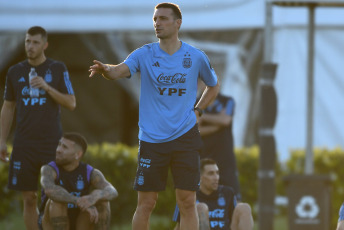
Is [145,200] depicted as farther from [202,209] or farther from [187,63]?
[187,63]

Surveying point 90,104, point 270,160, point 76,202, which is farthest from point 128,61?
point 90,104

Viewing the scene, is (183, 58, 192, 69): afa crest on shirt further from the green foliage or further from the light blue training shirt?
the green foliage

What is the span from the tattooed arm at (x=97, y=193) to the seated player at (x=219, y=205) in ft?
2.82

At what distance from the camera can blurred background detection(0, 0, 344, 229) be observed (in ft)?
53.0

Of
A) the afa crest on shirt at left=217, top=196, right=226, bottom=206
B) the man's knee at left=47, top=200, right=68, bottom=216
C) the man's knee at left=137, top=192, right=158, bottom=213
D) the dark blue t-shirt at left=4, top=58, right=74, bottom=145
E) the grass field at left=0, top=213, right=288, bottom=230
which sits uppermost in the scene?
the dark blue t-shirt at left=4, top=58, right=74, bottom=145

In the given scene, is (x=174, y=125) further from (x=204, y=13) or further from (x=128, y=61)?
(x=204, y=13)

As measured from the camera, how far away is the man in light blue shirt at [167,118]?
7.33 m

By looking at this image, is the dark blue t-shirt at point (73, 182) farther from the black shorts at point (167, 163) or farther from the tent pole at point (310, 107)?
the tent pole at point (310, 107)

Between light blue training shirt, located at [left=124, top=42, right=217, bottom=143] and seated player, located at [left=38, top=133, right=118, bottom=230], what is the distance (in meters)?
1.28

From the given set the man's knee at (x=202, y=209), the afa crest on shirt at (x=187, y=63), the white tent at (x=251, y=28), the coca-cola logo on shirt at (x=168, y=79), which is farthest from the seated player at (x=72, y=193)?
the white tent at (x=251, y=28)

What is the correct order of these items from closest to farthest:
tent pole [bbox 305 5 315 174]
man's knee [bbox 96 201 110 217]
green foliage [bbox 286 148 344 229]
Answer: man's knee [bbox 96 201 110 217] < tent pole [bbox 305 5 315 174] < green foliage [bbox 286 148 344 229]

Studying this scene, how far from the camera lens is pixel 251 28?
1628 cm

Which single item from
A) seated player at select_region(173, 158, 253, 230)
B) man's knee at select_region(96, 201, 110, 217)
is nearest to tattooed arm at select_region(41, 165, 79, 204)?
man's knee at select_region(96, 201, 110, 217)

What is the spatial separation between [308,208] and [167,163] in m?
4.50
